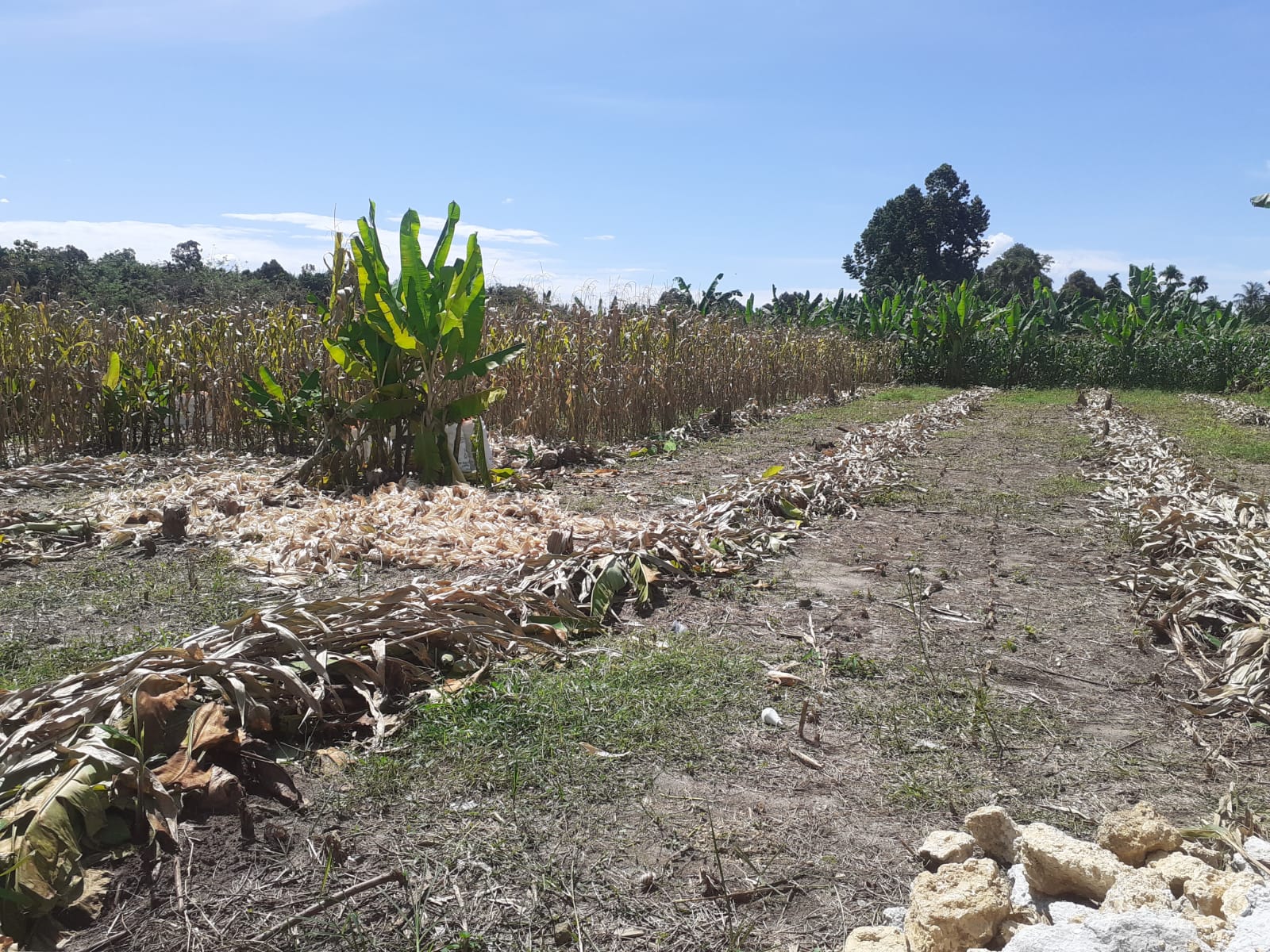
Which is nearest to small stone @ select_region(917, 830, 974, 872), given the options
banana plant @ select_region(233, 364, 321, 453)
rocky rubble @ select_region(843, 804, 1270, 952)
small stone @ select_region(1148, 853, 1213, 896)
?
rocky rubble @ select_region(843, 804, 1270, 952)

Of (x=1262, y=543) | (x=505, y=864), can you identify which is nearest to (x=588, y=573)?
(x=505, y=864)

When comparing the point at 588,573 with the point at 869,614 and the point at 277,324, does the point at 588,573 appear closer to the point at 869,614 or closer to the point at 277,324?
the point at 869,614

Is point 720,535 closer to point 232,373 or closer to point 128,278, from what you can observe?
point 232,373

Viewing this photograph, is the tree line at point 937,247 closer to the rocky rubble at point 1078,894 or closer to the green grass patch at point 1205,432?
the green grass patch at point 1205,432

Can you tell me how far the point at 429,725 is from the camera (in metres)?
2.51

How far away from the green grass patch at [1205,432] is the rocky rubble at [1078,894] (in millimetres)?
8248

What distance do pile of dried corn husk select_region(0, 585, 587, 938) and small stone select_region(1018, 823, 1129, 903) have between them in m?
1.64

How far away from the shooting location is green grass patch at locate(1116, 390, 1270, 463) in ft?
29.9

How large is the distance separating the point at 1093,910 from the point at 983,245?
218ft

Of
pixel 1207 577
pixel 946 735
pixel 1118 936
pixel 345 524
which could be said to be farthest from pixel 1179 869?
pixel 345 524

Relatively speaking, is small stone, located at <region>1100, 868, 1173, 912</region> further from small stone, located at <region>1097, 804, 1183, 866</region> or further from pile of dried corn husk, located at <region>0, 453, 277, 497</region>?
pile of dried corn husk, located at <region>0, 453, 277, 497</region>

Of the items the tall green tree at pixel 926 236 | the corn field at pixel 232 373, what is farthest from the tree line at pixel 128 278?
the tall green tree at pixel 926 236

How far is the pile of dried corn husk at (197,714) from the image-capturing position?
1.78 m

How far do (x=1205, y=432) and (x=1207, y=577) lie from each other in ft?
30.0
